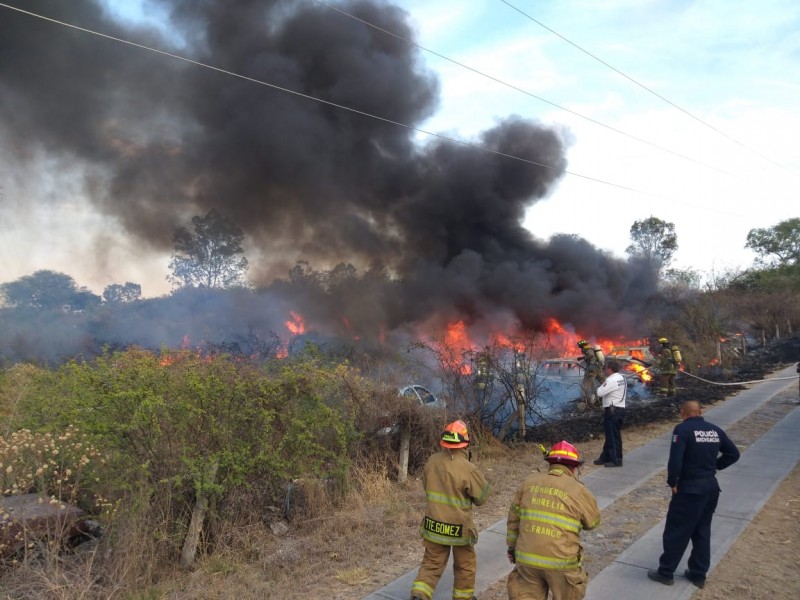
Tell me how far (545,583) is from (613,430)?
4570 mm

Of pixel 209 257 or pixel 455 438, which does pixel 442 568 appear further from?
pixel 209 257

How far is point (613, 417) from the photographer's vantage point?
719 centimetres

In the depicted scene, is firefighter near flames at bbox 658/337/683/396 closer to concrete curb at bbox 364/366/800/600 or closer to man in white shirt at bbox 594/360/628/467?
concrete curb at bbox 364/366/800/600

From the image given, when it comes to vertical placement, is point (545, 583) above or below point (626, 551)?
above

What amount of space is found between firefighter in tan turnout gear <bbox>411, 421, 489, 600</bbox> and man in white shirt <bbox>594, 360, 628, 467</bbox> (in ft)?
13.4

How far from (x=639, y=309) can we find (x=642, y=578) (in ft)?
62.2

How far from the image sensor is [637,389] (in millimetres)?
14125

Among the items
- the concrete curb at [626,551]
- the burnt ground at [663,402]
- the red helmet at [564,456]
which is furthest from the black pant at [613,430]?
the red helmet at [564,456]

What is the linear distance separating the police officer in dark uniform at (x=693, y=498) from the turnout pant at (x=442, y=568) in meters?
1.47

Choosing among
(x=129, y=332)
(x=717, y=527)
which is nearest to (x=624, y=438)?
(x=717, y=527)

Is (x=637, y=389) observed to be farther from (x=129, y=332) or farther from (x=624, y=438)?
(x=129, y=332)

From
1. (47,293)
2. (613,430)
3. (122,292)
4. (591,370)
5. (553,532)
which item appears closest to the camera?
(553,532)

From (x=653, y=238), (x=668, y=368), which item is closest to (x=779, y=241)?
(x=653, y=238)

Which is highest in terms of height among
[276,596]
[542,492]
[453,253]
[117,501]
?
[453,253]
